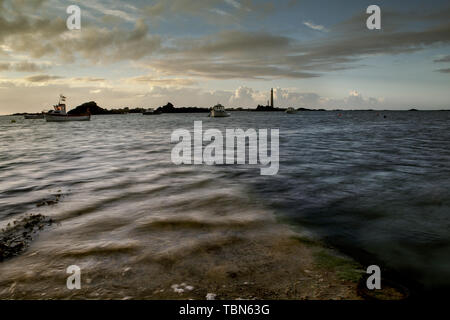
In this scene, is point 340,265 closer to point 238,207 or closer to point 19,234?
point 238,207

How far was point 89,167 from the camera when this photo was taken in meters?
12.7

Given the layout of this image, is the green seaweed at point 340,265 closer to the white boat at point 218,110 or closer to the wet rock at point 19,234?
the wet rock at point 19,234

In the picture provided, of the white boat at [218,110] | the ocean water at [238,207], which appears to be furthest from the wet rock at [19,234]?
the white boat at [218,110]

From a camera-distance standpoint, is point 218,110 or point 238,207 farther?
→ point 218,110

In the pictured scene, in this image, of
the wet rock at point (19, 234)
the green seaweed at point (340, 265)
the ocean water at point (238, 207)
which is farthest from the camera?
the ocean water at point (238, 207)

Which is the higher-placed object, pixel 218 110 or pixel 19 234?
pixel 218 110

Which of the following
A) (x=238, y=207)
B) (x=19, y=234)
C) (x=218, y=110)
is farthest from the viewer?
(x=218, y=110)

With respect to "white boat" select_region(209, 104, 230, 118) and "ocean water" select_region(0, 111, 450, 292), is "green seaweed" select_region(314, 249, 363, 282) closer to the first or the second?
"ocean water" select_region(0, 111, 450, 292)

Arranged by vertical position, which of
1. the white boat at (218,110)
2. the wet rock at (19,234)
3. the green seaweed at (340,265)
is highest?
the white boat at (218,110)

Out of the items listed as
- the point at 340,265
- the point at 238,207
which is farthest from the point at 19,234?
the point at 340,265

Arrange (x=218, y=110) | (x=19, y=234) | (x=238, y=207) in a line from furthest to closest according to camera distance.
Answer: (x=218, y=110) < (x=238, y=207) < (x=19, y=234)

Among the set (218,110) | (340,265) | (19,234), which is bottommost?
(340,265)

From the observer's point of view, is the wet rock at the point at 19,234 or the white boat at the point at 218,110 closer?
the wet rock at the point at 19,234

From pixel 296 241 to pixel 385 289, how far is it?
5.36ft
